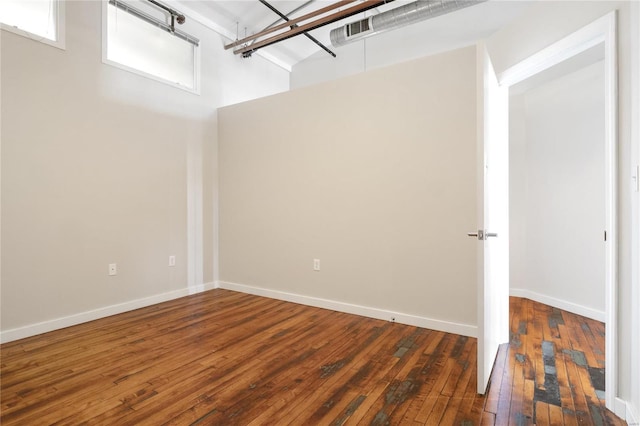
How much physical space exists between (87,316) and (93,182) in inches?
51.9

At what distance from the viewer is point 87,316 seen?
3.18 m

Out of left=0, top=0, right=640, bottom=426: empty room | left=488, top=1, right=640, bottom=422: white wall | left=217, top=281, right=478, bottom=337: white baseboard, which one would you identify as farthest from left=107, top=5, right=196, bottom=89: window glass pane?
left=488, top=1, right=640, bottom=422: white wall

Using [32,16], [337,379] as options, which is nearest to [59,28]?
[32,16]

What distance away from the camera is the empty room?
1.84 m

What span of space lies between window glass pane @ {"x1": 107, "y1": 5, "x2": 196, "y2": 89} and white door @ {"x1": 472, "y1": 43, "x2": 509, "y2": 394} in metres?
3.60

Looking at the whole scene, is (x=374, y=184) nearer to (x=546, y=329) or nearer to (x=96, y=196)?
(x=546, y=329)

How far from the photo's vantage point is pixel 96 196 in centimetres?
328

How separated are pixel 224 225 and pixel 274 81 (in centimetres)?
276

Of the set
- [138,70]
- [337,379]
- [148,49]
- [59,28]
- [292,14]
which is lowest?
[337,379]

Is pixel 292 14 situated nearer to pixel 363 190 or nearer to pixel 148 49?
pixel 148 49


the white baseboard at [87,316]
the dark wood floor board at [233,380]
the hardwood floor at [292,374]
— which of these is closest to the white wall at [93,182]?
the white baseboard at [87,316]

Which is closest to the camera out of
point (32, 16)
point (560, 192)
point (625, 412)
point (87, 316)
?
point (625, 412)

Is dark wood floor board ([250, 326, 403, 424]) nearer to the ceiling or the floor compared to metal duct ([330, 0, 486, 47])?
nearer to the floor

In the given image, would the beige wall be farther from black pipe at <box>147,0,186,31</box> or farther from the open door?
black pipe at <box>147,0,186,31</box>
